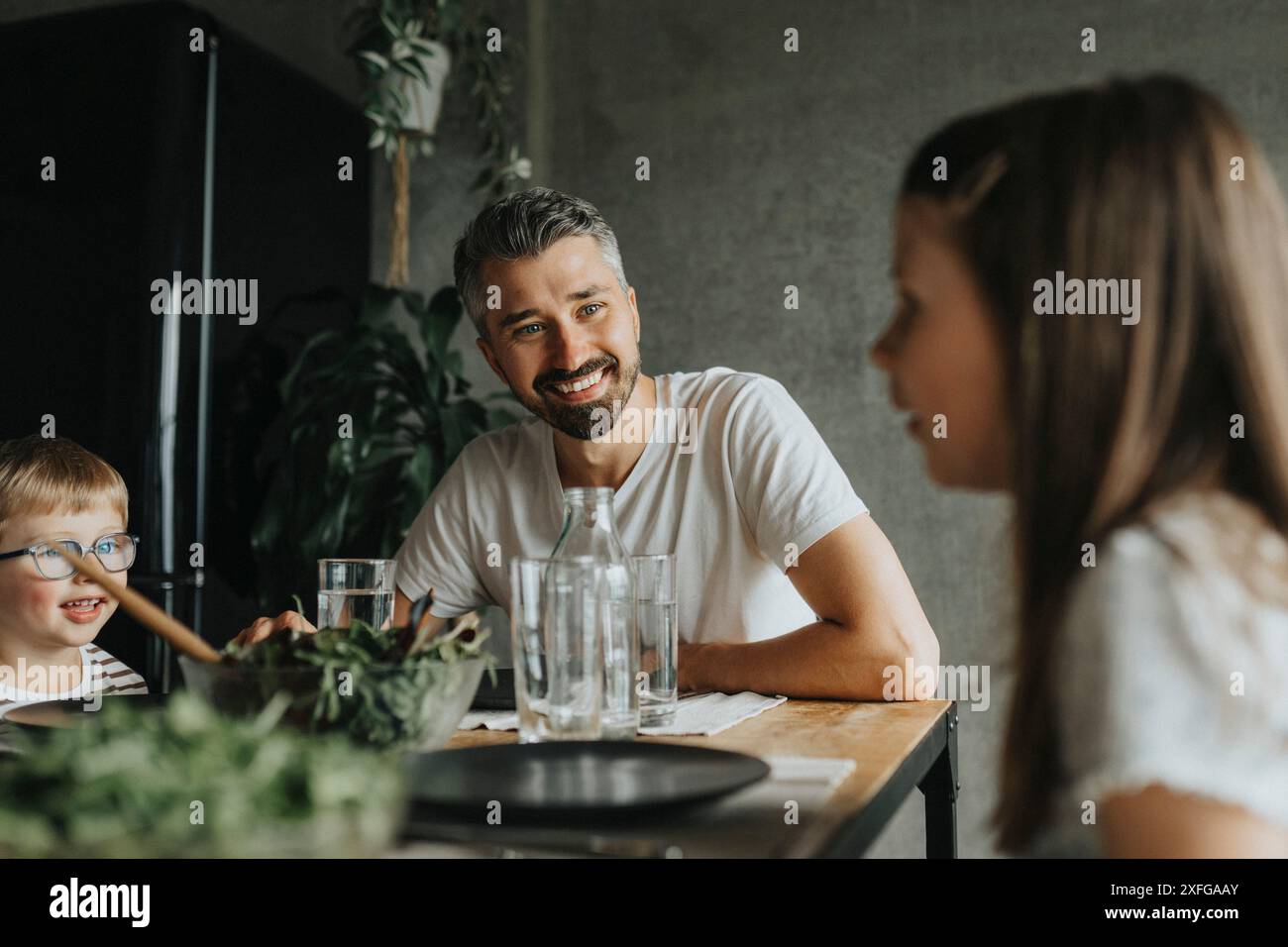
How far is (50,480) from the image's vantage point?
5.66 feet

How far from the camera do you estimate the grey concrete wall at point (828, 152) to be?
107 inches

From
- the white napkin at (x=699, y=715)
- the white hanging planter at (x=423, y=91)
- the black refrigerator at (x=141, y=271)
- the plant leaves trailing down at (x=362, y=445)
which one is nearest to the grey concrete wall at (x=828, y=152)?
the white hanging planter at (x=423, y=91)

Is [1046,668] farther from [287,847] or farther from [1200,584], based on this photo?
[287,847]

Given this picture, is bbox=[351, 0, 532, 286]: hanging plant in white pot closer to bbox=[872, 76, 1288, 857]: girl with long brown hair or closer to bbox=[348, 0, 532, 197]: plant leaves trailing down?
bbox=[348, 0, 532, 197]: plant leaves trailing down

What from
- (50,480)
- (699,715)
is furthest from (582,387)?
(50,480)

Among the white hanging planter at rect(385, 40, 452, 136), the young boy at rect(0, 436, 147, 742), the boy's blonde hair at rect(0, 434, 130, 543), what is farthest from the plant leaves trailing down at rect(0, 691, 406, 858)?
Answer: the white hanging planter at rect(385, 40, 452, 136)

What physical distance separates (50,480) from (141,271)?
0.94 m

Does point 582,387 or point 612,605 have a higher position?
point 582,387

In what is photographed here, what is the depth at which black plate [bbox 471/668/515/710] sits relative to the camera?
4.23 ft

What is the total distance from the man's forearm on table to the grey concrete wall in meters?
1.38

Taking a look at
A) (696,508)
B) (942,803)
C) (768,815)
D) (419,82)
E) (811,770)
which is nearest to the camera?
(768,815)

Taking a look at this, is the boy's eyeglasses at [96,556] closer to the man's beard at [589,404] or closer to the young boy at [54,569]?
the young boy at [54,569]

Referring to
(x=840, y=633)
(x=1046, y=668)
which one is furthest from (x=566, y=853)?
(x=840, y=633)

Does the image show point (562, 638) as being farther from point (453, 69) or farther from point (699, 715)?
point (453, 69)
